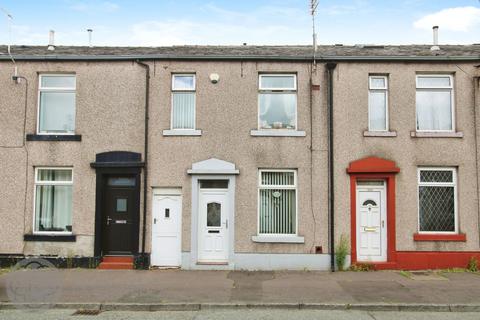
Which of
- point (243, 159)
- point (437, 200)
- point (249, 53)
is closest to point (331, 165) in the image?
point (243, 159)

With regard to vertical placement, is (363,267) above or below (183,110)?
below

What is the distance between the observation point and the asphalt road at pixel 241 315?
8.10 meters

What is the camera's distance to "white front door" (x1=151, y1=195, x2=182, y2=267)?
12.6 metres

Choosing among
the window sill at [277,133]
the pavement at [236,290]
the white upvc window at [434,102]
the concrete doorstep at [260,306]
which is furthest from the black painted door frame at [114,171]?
the white upvc window at [434,102]

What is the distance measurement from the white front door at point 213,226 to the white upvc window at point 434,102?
595 cm

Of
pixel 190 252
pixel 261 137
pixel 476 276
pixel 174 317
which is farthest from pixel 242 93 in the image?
pixel 476 276

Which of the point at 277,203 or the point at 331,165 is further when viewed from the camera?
the point at 277,203

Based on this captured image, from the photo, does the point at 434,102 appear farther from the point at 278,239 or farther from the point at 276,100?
the point at 278,239

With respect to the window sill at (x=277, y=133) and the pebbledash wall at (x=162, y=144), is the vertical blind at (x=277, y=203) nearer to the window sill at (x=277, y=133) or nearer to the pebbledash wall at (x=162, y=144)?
the pebbledash wall at (x=162, y=144)

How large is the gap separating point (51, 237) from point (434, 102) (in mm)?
11285

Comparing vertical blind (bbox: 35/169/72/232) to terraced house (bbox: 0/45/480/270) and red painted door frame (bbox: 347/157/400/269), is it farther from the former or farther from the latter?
red painted door frame (bbox: 347/157/400/269)

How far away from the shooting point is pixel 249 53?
13.1 m

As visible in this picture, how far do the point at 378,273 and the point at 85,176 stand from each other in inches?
327

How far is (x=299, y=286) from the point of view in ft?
33.7
